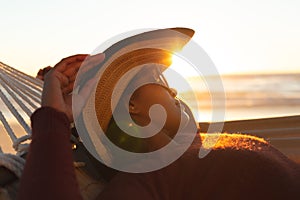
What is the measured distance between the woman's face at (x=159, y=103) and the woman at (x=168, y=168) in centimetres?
13

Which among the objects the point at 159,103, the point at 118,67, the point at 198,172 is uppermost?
the point at 118,67

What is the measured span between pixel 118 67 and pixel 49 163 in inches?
21.4

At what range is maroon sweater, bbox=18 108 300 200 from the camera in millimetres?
1301

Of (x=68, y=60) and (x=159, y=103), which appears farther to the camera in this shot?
(x=159, y=103)

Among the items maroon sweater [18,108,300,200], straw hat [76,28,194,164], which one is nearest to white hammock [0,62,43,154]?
straw hat [76,28,194,164]

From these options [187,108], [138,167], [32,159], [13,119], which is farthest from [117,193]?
[13,119]

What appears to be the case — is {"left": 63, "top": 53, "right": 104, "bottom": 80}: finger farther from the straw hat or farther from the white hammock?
the white hammock

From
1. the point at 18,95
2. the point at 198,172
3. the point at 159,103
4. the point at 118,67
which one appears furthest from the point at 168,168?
the point at 18,95

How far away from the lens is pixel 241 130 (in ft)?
11.9

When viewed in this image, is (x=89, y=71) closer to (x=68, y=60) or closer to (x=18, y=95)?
(x=68, y=60)

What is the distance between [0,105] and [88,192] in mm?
925

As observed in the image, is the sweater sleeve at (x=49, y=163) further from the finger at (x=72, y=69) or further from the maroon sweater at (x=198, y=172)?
the finger at (x=72, y=69)

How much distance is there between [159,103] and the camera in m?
1.72

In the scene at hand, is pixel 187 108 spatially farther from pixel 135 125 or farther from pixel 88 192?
pixel 88 192
